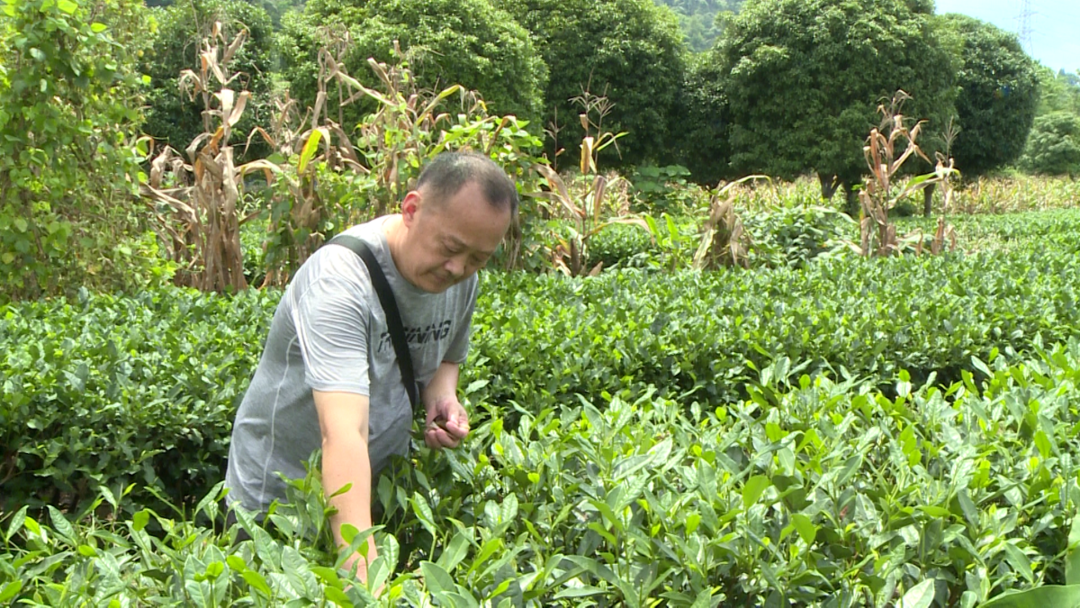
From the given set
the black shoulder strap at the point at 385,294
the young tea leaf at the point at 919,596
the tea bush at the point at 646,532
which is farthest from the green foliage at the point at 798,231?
the young tea leaf at the point at 919,596

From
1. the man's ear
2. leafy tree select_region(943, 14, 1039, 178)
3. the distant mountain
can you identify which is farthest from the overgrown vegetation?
the distant mountain

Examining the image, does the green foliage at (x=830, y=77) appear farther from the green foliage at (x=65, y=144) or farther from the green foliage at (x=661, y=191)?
the green foliage at (x=65, y=144)

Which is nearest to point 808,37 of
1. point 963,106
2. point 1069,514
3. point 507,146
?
point 963,106

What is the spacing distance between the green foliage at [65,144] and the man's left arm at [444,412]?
3.05m

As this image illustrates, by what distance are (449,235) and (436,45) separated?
13.4 m

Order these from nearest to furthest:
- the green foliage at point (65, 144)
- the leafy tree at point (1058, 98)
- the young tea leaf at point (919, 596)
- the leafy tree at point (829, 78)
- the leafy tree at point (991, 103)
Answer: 1. the young tea leaf at point (919, 596)
2. the green foliage at point (65, 144)
3. the leafy tree at point (829, 78)
4. the leafy tree at point (991, 103)
5. the leafy tree at point (1058, 98)

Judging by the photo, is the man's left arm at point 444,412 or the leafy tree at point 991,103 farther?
the leafy tree at point 991,103

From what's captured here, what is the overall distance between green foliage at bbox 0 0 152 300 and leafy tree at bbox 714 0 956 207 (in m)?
16.2

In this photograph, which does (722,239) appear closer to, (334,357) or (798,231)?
(798,231)

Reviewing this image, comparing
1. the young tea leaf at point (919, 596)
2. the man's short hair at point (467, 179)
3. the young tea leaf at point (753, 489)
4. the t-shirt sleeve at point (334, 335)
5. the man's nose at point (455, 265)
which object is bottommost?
the young tea leaf at point (919, 596)

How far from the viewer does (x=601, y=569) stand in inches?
58.3

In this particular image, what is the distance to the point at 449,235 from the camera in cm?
177

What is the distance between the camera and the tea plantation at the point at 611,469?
151 cm

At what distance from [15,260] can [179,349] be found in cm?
171
